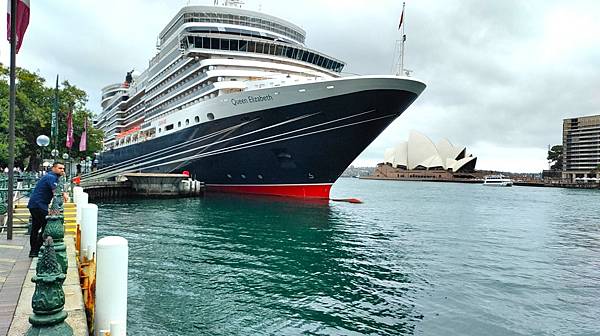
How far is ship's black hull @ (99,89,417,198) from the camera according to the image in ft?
86.8

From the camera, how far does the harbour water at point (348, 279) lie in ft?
25.7

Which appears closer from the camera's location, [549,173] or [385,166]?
[549,173]

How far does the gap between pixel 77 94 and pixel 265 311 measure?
44.4 metres

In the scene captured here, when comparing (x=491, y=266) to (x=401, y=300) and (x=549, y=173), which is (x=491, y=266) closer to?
(x=401, y=300)

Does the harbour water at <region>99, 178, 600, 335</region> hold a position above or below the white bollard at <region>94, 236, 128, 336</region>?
below

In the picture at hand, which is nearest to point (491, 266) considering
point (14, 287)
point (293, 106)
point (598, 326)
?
point (598, 326)

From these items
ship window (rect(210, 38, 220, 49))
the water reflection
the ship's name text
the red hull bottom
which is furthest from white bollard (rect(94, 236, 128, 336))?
ship window (rect(210, 38, 220, 49))

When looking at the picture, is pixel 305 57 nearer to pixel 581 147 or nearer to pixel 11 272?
pixel 11 272

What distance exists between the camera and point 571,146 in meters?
157

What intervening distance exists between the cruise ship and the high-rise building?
482 feet

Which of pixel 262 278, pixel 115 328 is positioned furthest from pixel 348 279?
pixel 115 328

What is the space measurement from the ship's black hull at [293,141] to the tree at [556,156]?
163 metres

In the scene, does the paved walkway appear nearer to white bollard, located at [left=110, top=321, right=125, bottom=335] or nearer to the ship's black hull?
white bollard, located at [left=110, top=321, right=125, bottom=335]

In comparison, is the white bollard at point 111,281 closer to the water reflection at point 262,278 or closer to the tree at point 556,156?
the water reflection at point 262,278
